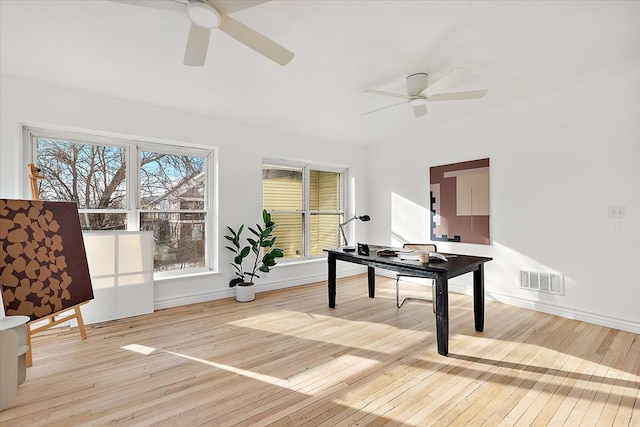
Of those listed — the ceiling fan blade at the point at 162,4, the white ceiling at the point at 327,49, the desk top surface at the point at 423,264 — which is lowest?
the desk top surface at the point at 423,264

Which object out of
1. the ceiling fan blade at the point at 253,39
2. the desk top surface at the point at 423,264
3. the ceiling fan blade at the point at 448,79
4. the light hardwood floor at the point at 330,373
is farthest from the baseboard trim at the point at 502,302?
the ceiling fan blade at the point at 253,39

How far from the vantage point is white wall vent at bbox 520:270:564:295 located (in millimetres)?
3406

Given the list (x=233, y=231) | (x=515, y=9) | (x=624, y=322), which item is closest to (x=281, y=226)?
(x=233, y=231)

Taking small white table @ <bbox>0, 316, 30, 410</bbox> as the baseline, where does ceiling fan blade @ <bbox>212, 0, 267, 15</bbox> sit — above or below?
above

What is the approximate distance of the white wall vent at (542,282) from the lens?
341cm

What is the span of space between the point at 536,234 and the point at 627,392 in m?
2.00

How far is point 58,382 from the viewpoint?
2.11 m

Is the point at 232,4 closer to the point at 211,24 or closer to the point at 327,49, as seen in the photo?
the point at 211,24

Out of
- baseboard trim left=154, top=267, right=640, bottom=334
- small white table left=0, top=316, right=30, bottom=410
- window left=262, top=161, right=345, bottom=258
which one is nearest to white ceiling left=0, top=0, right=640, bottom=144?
window left=262, top=161, right=345, bottom=258

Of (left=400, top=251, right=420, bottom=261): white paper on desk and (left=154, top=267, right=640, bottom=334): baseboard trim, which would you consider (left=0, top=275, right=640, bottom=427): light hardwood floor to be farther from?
(left=400, top=251, right=420, bottom=261): white paper on desk

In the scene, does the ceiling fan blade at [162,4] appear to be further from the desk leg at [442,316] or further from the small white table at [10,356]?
the desk leg at [442,316]

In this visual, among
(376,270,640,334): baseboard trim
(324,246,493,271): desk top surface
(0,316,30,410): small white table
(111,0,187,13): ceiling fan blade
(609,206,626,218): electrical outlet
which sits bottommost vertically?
(376,270,640,334): baseboard trim

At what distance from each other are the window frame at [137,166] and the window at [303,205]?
0.86 meters

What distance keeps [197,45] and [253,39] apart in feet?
1.36
